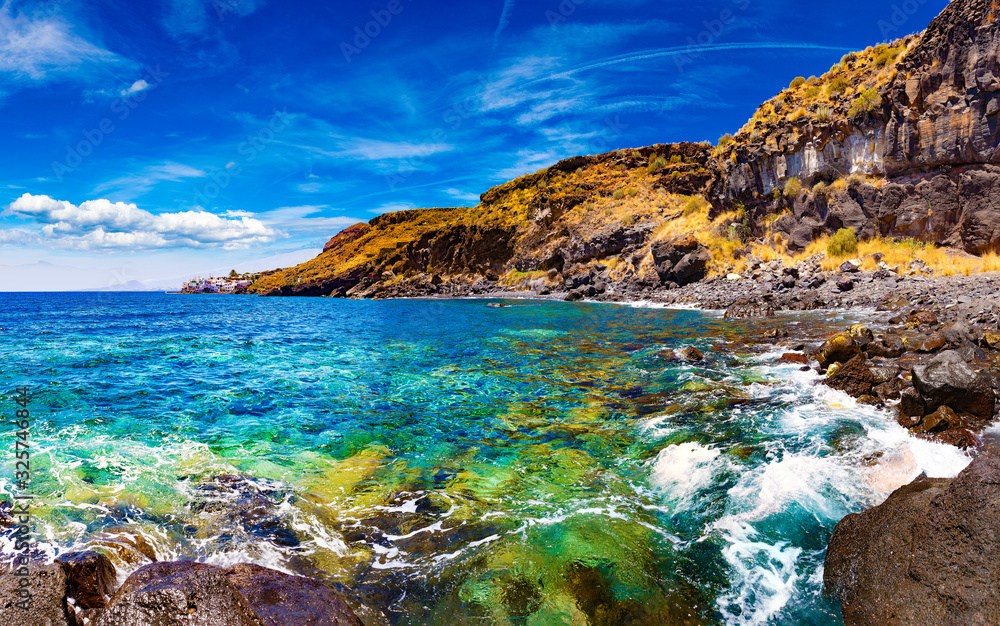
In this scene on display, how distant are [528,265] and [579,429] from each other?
247ft

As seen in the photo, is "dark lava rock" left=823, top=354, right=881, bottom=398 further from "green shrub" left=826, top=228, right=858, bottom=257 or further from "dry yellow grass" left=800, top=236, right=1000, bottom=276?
"green shrub" left=826, top=228, right=858, bottom=257

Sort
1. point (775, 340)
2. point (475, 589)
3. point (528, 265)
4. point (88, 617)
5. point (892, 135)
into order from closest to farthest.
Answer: point (88, 617) → point (475, 589) → point (775, 340) → point (892, 135) → point (528, 265)

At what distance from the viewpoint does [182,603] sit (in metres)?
3.12

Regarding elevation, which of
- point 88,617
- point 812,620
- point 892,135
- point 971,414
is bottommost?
point 812,620

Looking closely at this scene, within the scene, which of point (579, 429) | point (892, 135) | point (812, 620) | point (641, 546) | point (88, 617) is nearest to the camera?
point (88, 617)

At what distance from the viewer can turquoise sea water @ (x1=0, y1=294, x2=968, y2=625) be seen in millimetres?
5184

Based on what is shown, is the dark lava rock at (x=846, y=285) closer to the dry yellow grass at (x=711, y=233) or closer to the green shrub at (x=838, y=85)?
the dry yellow grass at (x=711, y=233)

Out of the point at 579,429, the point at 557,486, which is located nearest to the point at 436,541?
the point at 557,486

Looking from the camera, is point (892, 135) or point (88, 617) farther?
point (892, 135)

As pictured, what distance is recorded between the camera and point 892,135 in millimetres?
34812

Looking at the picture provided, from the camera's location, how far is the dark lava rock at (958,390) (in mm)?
8414

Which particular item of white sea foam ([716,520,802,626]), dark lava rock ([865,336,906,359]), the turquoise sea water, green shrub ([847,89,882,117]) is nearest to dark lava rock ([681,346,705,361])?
the turquoise sea water

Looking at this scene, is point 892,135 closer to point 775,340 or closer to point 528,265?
point 775,340

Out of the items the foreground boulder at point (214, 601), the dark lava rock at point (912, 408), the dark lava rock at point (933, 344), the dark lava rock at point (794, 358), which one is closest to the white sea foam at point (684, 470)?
the dark lava rock at point (912, 408)
